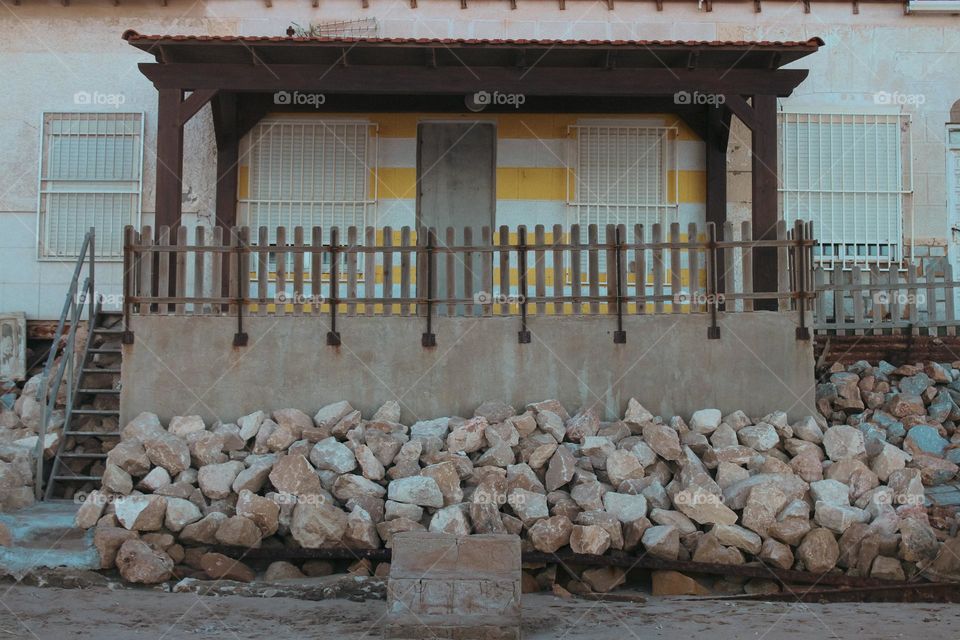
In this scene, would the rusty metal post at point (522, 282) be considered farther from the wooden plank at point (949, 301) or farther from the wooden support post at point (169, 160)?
the wooden plank at point (949, 301)

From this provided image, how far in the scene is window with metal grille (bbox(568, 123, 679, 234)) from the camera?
14.0m

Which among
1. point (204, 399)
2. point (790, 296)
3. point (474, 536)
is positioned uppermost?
point (790, 296)

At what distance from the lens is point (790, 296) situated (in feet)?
34.3

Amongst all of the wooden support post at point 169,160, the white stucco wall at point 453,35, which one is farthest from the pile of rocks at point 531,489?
the white stucco wall at point 453,35

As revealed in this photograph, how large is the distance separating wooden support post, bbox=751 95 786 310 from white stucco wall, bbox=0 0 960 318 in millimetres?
2145

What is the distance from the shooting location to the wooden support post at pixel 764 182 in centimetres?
1132

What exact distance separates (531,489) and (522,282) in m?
2.26

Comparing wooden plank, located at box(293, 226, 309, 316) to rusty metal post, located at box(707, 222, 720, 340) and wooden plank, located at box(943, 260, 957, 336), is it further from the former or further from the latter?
wooden plank, located at box(943, 260, 957, 336)

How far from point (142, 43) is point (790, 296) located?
7.33 m

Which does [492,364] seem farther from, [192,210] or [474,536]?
[192,210]

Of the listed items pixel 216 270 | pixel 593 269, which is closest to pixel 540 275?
pixel 593 269

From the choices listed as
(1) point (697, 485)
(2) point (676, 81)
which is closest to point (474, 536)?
(1) point (697, 485)

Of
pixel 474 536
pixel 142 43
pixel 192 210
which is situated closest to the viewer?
pixel 474 536

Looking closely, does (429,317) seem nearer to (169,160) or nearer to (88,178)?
(169,160)
